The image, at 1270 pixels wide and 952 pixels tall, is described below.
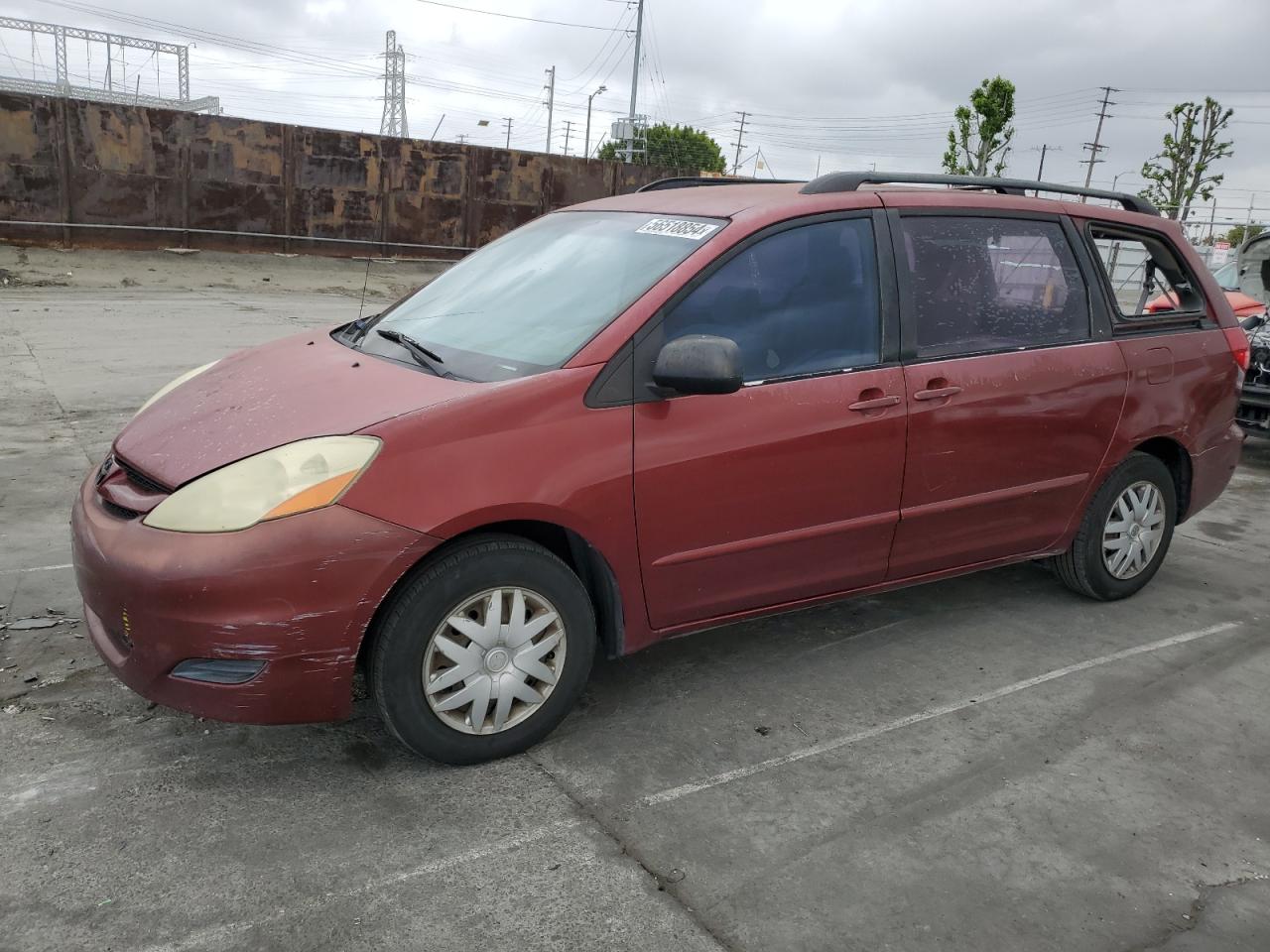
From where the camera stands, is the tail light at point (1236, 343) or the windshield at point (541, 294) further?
the tail light at point (1236, 343)

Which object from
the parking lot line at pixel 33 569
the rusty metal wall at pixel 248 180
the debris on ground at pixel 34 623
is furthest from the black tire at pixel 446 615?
the rusty metal wall at pixel 248 180

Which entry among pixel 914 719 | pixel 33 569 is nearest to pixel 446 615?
pixel 914 719

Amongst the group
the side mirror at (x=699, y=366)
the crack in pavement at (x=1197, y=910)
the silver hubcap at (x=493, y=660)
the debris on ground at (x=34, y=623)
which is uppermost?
the side mirror at (x=699, y=366)

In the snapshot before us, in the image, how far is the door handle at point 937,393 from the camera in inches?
150

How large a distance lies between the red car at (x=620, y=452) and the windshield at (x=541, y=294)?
0.02m

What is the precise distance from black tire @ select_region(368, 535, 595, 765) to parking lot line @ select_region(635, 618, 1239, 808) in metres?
0.44

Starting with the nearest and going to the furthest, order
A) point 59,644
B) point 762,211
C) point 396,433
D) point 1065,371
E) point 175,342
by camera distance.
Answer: point 396,433 < point 762,211 < point 59,644 < point 1065,371 < point 175,342

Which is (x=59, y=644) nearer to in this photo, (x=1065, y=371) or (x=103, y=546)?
(x=103, y=546)

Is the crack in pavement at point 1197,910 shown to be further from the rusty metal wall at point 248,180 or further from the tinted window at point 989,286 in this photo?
the rusty metal wall at point 248,180

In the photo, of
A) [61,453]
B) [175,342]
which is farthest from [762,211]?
[175,342]

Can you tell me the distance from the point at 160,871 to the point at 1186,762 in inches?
123

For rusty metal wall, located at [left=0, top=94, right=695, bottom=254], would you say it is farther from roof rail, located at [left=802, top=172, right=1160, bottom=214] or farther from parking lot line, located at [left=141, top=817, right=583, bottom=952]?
parking lot line, located at [left=141, top=817, right=583, bottom=952]

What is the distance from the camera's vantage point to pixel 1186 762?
3.45m

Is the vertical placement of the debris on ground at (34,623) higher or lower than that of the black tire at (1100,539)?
lower
